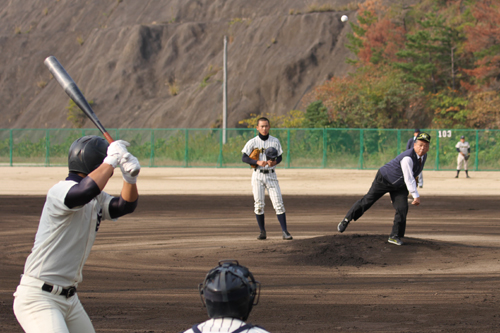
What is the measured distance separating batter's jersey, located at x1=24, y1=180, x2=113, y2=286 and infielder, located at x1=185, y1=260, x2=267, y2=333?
1.39 meters

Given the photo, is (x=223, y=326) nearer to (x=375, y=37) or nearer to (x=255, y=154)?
(x=255, y=154)

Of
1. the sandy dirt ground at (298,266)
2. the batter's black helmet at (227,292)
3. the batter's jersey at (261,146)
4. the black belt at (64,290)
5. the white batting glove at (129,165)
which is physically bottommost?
the sandy dirt ground at (298,266)

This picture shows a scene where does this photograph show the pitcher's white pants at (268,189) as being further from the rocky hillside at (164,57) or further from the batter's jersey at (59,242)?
the rocky hillside at (164,57)

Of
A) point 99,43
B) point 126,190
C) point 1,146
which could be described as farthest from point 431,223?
point 99,43

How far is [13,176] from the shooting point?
29016mm

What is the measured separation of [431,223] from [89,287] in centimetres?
877

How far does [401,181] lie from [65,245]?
23.2ft

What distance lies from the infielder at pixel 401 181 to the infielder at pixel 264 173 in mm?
1527

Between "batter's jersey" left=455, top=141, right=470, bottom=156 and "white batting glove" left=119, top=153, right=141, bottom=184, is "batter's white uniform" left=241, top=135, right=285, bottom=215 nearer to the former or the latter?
"white batting glove" left=119, top=153, right=141, bottom=184

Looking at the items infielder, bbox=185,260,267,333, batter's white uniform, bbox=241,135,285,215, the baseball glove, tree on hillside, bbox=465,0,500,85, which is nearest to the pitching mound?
batter's white uniform, bbox=241,135,285,215

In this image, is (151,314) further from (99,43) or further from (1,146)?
(99,43)

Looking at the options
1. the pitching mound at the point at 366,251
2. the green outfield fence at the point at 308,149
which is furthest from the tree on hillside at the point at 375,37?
the pitching mound at the point at 366,251

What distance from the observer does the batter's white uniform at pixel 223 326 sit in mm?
2404

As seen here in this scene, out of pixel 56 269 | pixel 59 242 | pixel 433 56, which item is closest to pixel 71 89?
pixel 59 242
